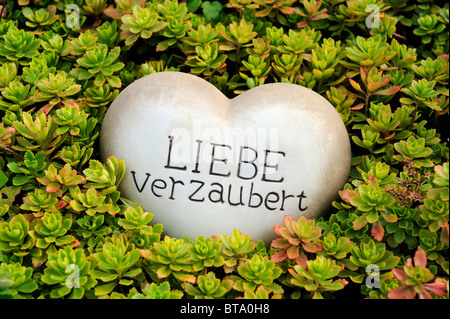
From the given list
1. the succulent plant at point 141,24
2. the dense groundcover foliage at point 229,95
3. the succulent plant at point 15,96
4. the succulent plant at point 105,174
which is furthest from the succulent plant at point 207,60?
the succulent plant at point 15,96

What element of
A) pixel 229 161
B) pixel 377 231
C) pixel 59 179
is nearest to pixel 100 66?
pixel 59 179

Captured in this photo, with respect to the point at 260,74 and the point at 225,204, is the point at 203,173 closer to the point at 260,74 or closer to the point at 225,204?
the point at 225,204

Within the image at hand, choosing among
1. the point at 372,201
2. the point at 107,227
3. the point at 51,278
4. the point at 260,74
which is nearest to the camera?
the point at 51,278

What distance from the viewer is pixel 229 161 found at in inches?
81.4

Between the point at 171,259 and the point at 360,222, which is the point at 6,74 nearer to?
the point at 171,259

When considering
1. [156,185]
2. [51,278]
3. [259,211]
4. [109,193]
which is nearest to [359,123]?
[259,211]

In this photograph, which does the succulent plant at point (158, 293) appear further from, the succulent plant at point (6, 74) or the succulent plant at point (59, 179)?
the succulent plant at point (6, 74)

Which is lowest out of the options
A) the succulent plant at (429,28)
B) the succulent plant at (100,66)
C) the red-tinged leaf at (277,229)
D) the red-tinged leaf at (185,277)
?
the red-tinged leaf at (185,277)

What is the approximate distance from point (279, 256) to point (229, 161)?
0.42 m

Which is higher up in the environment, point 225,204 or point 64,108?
point 64,108

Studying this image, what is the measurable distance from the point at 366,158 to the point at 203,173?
0.67 m

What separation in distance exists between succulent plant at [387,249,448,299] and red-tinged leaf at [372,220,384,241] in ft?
0.68

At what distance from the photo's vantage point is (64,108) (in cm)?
211

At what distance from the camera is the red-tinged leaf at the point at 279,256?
6.21 feet
